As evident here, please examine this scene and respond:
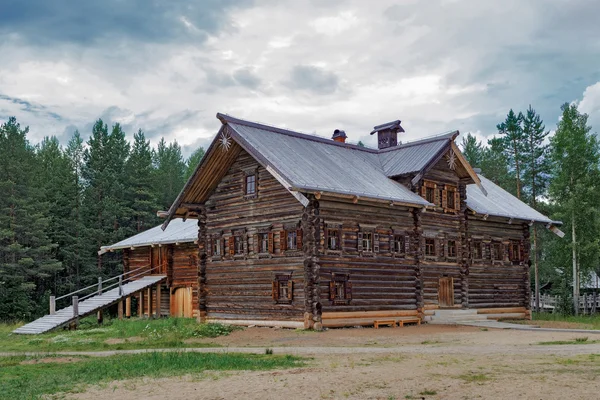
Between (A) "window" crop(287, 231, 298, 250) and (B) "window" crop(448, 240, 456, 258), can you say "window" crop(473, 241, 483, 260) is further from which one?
(A) "window" crop(287, 231, 298, 250)

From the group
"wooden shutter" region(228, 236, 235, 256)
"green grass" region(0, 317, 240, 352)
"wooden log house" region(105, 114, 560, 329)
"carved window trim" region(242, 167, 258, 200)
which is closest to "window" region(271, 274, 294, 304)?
"wooden log house" region(105, 114, 560, 329)

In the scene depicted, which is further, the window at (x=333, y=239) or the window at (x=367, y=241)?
the window at (x=367, y=241)

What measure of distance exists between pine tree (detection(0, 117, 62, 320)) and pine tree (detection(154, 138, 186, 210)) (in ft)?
48.2

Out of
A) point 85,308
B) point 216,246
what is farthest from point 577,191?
point 85,308

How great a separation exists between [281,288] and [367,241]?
4.42 metres

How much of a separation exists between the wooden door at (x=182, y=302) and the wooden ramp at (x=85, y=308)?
148 cm

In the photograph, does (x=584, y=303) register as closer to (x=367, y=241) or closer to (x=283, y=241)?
(x=367, y=241)

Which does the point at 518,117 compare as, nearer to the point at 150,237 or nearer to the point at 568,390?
the point at 150,237

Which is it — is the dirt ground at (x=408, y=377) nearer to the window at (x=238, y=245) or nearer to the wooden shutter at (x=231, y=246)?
the window at (x=238, y=245)

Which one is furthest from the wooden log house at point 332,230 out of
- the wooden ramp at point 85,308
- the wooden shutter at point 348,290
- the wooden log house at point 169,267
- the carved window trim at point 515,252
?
the wooden log house at point 169,267

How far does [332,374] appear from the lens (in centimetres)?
1468

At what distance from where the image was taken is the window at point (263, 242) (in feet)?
104

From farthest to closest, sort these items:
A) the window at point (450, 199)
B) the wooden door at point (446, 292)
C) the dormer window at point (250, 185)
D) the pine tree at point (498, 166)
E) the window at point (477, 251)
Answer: the pine tree at point (498, 166)
the window at point (477, 251)
the wooden door at point (446, 292)
the window at point (450, 199)
the dormer window at point (250, 185)

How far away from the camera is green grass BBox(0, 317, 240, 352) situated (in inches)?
932
